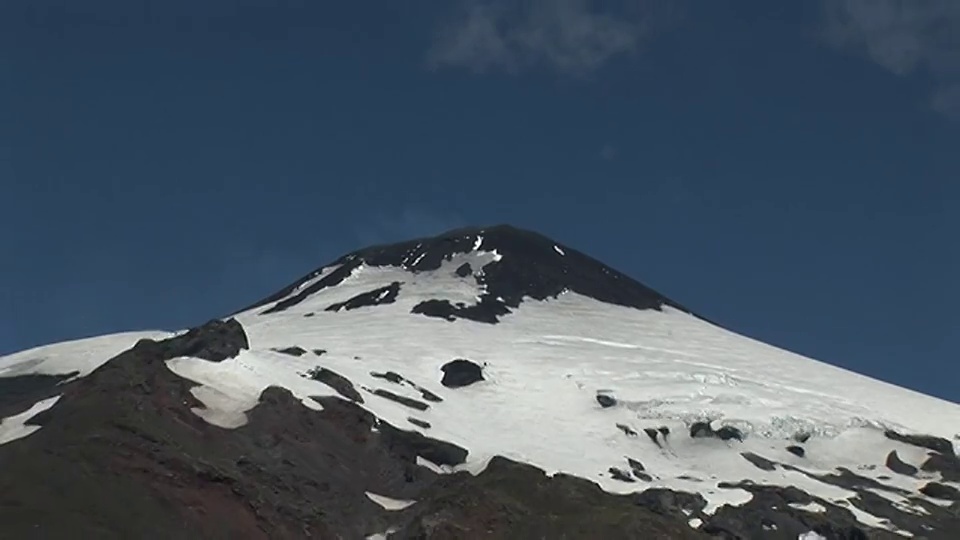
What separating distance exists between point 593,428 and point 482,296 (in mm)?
51856

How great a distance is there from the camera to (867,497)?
92938 mm

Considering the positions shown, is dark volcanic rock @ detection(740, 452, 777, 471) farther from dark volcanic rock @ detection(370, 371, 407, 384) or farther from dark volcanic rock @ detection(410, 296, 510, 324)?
dark volcanic rock @ detection(410, 296, 510, 324)

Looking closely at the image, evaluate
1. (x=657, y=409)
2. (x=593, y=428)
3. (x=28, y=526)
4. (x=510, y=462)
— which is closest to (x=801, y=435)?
(x=657, y=409)

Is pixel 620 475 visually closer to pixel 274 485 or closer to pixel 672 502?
pixel 672 502

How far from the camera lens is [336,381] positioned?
3627 inches

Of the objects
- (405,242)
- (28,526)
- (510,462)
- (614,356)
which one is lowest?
(28,526)

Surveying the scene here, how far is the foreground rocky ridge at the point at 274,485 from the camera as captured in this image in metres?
Answer: 55.9

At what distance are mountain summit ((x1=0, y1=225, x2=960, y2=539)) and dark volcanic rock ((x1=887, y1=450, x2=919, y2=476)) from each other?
0.26 meters

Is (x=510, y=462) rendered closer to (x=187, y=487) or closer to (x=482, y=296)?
(x=187, y=487)

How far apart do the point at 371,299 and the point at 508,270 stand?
76.3ft

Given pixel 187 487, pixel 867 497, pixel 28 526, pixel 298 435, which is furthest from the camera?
pixel 867 497

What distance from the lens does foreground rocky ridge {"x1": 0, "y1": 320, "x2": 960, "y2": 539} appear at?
55.9 meters

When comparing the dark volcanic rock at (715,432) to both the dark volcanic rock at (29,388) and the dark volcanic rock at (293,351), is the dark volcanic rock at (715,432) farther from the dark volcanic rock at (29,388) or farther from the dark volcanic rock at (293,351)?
the dark volcanic rock at (29,388)

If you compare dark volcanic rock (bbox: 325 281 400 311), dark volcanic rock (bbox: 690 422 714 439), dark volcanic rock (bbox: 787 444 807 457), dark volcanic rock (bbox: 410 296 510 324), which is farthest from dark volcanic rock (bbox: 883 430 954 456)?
dark volcanic rock (bbox: 325 281 400 311)
